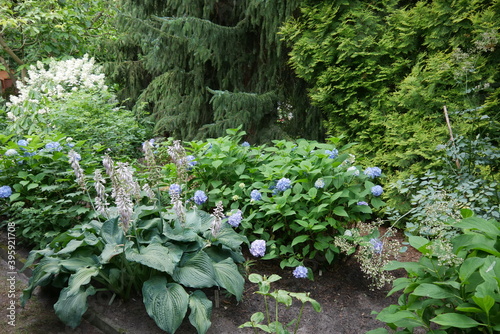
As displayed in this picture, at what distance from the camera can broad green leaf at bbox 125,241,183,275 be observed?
80.6 inches

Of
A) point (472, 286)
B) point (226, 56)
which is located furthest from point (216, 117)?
point (472, 286)

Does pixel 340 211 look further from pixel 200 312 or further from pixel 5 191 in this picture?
pixel 5 191

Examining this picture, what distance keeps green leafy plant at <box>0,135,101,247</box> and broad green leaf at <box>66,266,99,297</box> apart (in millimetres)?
773

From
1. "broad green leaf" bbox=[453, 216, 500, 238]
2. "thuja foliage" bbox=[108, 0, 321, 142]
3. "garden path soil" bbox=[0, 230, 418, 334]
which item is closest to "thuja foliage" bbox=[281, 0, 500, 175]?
"thuja foliage" bbox=[108, 0, 321, 142]

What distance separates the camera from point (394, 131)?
3.88 metres

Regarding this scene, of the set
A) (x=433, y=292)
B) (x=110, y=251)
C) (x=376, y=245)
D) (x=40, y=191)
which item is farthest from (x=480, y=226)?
(x=40, y=191)

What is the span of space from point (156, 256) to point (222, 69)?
405cm

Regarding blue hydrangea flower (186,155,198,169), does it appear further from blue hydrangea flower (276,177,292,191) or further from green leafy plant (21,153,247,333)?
blue hydrangea flower (276,177,292,191)

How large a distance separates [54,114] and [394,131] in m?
3.95

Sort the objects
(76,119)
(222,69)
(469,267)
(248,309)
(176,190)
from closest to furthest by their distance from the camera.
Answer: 1. (469,267)
2. (176,190)
3. (248,309)
4. (76,119)
5. (222,69)

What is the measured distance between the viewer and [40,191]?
299cm

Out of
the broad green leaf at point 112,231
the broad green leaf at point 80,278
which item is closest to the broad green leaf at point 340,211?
the broad green leaf at point 112,231

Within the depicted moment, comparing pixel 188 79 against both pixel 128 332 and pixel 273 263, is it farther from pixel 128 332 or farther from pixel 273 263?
pixel 128 332

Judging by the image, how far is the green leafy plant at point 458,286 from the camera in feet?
5.24
